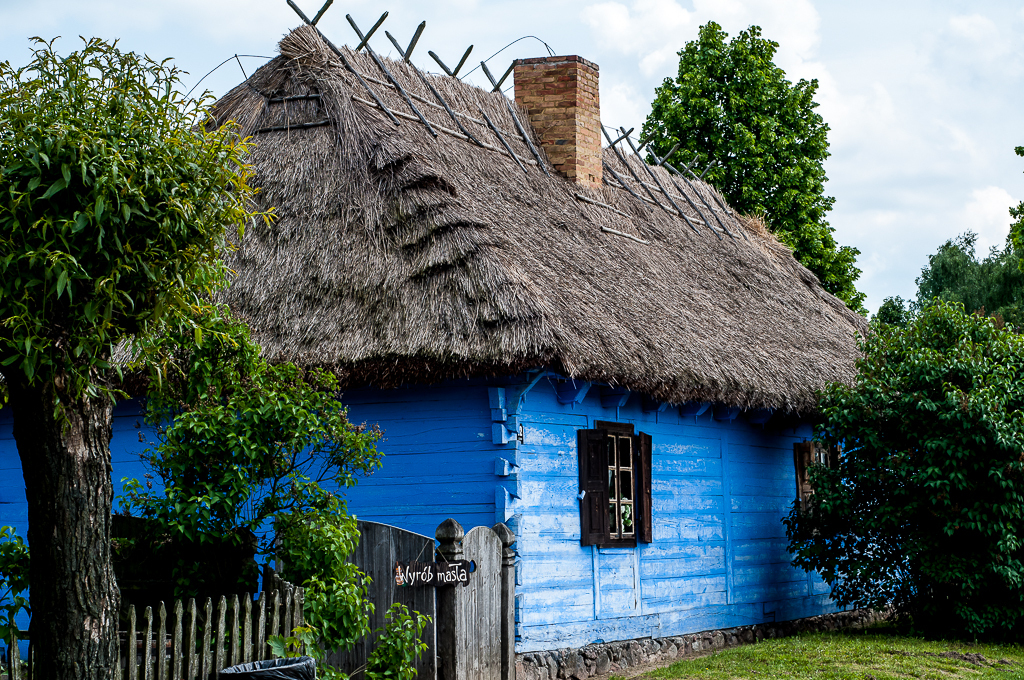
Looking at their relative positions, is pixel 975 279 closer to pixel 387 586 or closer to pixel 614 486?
pixel 614 486

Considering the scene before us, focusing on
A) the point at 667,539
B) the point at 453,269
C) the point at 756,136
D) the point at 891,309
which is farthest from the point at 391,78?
the point at 891,309

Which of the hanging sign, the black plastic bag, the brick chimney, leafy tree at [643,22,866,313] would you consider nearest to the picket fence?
the black plastic bag

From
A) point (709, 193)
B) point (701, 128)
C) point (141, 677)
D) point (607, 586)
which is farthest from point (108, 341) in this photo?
point (701, 128)

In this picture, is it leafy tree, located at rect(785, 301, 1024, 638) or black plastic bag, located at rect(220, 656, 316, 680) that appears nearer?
black plastic bag, located at rect(220, 656, 316, 680)

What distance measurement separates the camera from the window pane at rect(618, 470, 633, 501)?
34.8 feet

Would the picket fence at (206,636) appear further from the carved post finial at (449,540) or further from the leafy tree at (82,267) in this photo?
the carved post finial at (449,540)

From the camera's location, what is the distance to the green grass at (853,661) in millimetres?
9281

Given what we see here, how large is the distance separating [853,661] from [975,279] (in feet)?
81.0

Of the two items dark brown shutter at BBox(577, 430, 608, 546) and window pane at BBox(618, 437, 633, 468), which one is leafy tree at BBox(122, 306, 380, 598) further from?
window pane at BBox(618, 437, 633, 468)

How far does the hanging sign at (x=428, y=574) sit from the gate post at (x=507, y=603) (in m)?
0.70

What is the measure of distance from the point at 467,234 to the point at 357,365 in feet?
5.02

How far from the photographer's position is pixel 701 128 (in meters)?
24.1

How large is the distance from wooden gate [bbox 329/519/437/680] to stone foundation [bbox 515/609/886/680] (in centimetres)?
148

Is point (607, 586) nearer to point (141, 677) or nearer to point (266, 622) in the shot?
point (266, 622)
